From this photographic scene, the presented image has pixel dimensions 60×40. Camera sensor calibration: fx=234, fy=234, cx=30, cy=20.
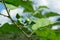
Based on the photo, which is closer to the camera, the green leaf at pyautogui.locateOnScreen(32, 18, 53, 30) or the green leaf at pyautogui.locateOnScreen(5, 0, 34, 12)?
the green leaf at pyautogui.locateOnScreen(32, 18, 53, 30)

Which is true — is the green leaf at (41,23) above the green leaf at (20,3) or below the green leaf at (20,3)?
below

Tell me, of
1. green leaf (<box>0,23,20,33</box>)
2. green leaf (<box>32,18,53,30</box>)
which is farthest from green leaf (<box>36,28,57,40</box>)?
green leaf (<box>0,23,20,33</box>)

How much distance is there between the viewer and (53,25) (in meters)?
1.62

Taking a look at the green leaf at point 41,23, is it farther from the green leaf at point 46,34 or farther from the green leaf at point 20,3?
the green leaf at point 20,3

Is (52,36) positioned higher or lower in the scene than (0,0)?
lower

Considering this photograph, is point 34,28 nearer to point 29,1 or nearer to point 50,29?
point 50,29

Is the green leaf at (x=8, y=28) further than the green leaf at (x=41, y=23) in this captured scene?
Yes

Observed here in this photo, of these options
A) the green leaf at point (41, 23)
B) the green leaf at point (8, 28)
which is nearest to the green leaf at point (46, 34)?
the green leaf at point (41, 23)

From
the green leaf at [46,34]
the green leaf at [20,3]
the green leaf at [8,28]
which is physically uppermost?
the green leaf at [20,3]

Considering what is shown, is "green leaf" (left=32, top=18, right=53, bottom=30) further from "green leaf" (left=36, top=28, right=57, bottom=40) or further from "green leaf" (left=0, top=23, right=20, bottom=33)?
"green leaf" (left=0, top=23, right=20, bottom=33)

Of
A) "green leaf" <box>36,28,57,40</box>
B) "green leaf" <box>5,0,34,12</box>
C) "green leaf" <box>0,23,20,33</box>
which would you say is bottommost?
"green leaf" <box>0,23,20,33</box>

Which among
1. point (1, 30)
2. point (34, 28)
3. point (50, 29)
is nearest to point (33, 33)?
point (34, 28)

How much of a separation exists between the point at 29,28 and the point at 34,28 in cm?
13

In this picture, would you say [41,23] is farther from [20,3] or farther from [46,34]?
[20,3]
